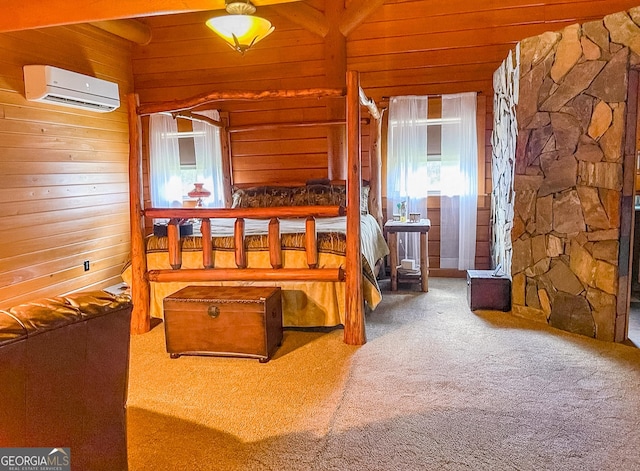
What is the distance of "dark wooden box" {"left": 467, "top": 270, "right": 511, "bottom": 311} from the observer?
383 centimetres

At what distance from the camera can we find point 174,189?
559 cm

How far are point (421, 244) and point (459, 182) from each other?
930mm

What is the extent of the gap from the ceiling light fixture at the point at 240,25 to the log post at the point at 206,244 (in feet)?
4.24

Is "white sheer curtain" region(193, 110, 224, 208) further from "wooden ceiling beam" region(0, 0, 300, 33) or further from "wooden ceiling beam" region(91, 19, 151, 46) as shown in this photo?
"wooden ceiling beam" region(0, 0, 300, 33)

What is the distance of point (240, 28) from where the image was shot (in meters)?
3.24

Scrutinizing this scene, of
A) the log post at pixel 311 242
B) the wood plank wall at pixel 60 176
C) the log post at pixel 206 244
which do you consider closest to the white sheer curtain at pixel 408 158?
the log post at pixel 311 242

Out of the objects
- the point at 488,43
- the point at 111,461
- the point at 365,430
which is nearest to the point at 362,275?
the point at 365,430

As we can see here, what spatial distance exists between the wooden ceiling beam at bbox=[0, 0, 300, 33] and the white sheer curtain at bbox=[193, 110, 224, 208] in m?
2.24

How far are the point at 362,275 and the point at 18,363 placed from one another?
91.4 inches

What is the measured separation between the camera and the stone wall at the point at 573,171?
→ 9.99 ft

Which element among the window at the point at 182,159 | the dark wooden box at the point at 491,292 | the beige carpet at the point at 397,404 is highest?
the window at the point at 182,159

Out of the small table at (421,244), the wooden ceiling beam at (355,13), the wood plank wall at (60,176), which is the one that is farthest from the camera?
the wooden ceiling beam at (355,13)

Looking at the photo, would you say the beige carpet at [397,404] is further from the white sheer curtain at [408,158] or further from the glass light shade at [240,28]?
the glass light shade at [240,28]

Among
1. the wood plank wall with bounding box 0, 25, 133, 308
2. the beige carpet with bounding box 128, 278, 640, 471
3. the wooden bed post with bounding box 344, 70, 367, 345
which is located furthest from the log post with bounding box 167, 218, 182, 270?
the wood plank wall with bounding box 0, 25, 133, 308
